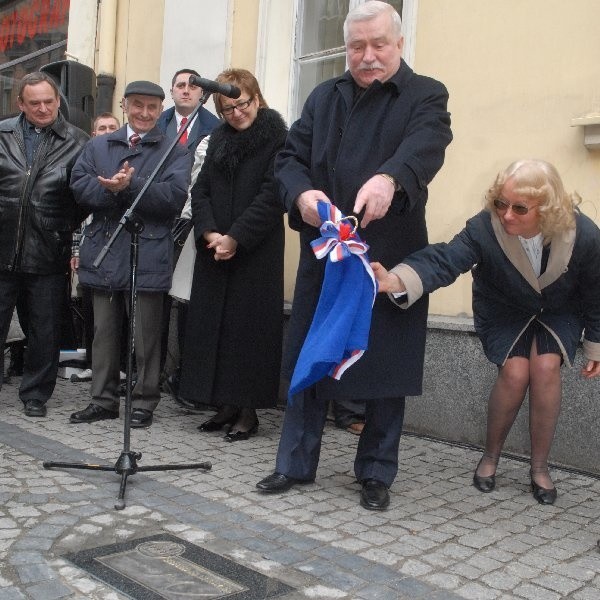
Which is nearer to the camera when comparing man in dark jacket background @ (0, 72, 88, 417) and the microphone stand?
the microphone stand

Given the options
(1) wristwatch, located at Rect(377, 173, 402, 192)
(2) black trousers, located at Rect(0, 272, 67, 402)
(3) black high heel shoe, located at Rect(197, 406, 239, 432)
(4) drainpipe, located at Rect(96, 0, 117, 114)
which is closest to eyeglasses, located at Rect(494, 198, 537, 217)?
(1) wristwatch, located at Rect(377, 173, 402, 192)

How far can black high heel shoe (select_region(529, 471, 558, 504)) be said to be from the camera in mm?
3941

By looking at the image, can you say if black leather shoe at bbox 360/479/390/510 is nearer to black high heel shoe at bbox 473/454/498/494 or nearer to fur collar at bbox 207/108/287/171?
black high heel shoe at bbox 473/454/498/494

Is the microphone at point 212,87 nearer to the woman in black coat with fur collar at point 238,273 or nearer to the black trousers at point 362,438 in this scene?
the woman in black coat with fur collar at point 238,273

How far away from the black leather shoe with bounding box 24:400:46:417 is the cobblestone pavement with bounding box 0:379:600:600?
0.48m

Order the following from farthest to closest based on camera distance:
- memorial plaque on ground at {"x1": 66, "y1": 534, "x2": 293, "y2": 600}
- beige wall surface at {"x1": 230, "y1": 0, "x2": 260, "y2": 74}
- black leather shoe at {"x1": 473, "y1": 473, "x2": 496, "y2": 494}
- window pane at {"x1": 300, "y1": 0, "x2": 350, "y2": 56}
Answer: beige wall surface at {"x1": 230, "y1": 0, "x2": 260, "y2": 74}, window pane at {"x1": 300, "y1": 0, "x2": 350, "y2": 56}, black leather shoe at {"x1": 473, "y1": 473, "x2": 496, "y2": 494}, memorial plaque on ground at {"x1": 66, "y1": 534, "x2": 293, "y2": 600}

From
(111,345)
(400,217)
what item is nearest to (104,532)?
(400,217)

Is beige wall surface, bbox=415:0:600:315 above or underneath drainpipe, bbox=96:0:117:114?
underneath

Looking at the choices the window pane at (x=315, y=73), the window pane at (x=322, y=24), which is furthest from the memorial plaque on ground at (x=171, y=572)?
the window pane at (x=322, y=24)

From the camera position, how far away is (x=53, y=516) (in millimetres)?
3420

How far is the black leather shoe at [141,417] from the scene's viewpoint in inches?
200

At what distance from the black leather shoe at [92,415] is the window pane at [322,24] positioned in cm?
309

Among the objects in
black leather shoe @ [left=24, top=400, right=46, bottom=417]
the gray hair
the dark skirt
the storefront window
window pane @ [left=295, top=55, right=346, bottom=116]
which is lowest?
black leather shoe @ [left=24, top=400, right=46, bottom=417]

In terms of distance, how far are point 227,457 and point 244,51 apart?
11.6 feet
